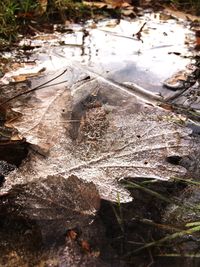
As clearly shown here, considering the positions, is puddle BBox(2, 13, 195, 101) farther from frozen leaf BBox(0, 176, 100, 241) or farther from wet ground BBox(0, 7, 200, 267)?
frozen leaf BBox(0, 176, 100, 241)

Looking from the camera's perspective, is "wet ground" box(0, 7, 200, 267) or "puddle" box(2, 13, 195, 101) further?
"puddle" box(2, 13, 195, 101)

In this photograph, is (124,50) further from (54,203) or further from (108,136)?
(54,203)

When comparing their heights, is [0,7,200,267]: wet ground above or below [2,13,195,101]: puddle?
below

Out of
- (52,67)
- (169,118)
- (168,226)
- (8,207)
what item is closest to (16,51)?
(52,67)

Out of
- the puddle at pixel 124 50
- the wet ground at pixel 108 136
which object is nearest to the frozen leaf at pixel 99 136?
the wet ground at pixel 108 136

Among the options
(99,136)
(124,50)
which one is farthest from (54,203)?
(124,50)

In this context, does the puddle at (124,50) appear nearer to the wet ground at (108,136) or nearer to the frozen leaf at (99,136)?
the wet ground at (108,136)

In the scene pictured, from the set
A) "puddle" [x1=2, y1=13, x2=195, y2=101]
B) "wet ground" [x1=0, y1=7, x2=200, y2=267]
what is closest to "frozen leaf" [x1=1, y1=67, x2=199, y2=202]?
"wet ground" [x1=0, y1=7, x2=200, y2=267]

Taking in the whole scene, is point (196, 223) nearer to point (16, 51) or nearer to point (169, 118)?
point (169, 118)
